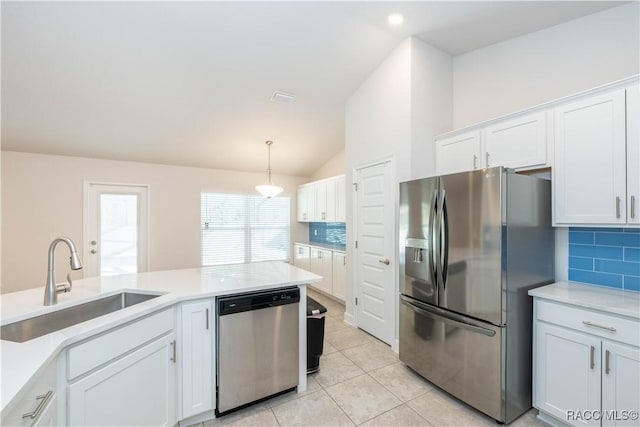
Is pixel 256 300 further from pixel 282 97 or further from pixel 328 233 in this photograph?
pixel 328 233

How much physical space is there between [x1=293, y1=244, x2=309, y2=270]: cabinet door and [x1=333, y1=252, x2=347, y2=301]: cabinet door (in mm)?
1098

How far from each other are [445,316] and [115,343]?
7.11ft

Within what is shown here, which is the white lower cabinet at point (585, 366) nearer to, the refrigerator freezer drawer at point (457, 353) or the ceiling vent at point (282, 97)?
the refrigerator freezer drawer at point (457, 353)

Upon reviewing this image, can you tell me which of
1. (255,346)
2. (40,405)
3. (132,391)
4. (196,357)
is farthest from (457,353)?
(40,405)

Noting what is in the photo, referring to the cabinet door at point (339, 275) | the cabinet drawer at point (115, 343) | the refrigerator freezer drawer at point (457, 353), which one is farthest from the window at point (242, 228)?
the refrigerator freezer drawer at point (457, 353)

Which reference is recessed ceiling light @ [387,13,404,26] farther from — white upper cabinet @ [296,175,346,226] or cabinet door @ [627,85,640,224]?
white upper cabinet @ [296,175,346,226]

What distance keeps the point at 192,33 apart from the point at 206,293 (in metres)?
2.35

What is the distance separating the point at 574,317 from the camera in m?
1.71

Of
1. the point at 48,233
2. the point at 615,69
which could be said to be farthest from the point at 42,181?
the point at 615,69

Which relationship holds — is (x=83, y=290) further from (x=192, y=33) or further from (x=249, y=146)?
(x=249, y=146)

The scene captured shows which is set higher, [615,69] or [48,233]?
[615,69]

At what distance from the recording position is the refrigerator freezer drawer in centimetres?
181

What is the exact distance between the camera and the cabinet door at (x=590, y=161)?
1744mm

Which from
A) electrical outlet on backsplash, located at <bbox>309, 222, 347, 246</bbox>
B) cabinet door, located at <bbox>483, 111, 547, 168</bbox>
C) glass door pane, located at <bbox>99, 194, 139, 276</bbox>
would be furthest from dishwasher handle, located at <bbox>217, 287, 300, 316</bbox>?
glass door pane, located at <bbox>99, 194, 139, 276</bbox>
